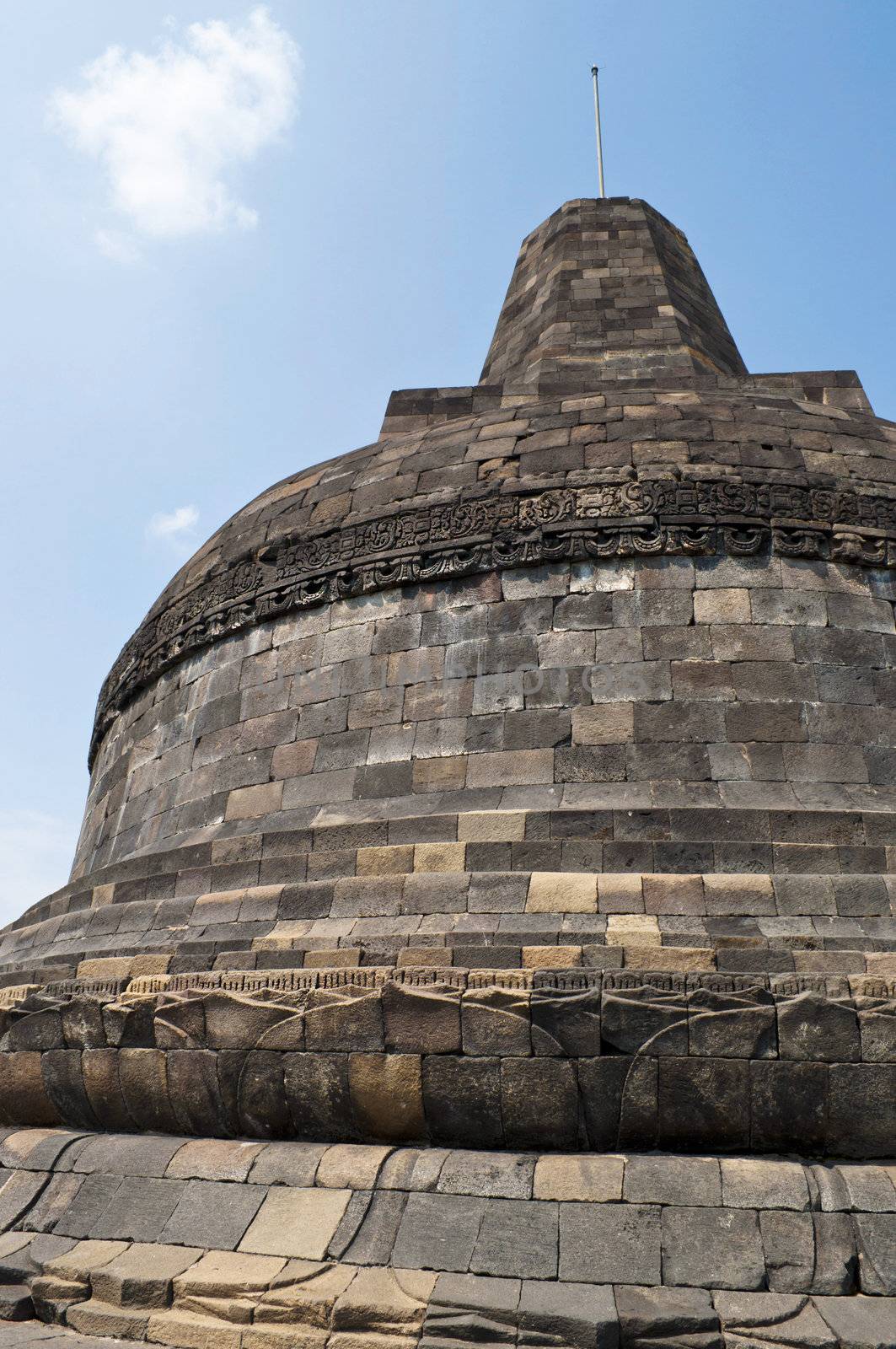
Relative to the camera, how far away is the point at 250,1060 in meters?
6.17

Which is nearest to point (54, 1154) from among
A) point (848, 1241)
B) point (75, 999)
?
point (75, 999)

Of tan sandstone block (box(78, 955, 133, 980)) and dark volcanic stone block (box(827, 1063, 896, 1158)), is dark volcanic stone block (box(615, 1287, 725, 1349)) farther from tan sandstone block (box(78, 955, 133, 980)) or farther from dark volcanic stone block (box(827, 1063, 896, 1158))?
tan sandstone block (box(78, 955, 133, 980))

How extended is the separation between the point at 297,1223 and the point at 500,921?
77.1 inches

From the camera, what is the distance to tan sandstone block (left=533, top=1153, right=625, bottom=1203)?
531cm

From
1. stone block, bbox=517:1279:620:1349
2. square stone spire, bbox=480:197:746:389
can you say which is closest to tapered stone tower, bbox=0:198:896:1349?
stone block, bbox=517:1279:620:1349

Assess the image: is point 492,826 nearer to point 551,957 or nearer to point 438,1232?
point 551,957

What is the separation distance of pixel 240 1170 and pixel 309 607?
4.93 metres

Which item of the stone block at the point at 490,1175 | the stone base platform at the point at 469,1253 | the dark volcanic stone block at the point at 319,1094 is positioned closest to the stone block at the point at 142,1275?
the stone base platform at the point at 469,1253

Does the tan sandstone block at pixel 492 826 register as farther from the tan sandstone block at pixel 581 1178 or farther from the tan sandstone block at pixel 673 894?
the tan sandstone block at pixel 581 1178

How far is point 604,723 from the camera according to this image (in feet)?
26.4

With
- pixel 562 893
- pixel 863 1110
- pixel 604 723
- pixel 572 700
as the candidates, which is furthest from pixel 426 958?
pixel 572 700

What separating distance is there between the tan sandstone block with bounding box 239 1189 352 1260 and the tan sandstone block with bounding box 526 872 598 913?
1924 mm

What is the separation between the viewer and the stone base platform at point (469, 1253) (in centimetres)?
474

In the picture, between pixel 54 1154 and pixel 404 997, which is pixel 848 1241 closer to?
pixel 404 997
